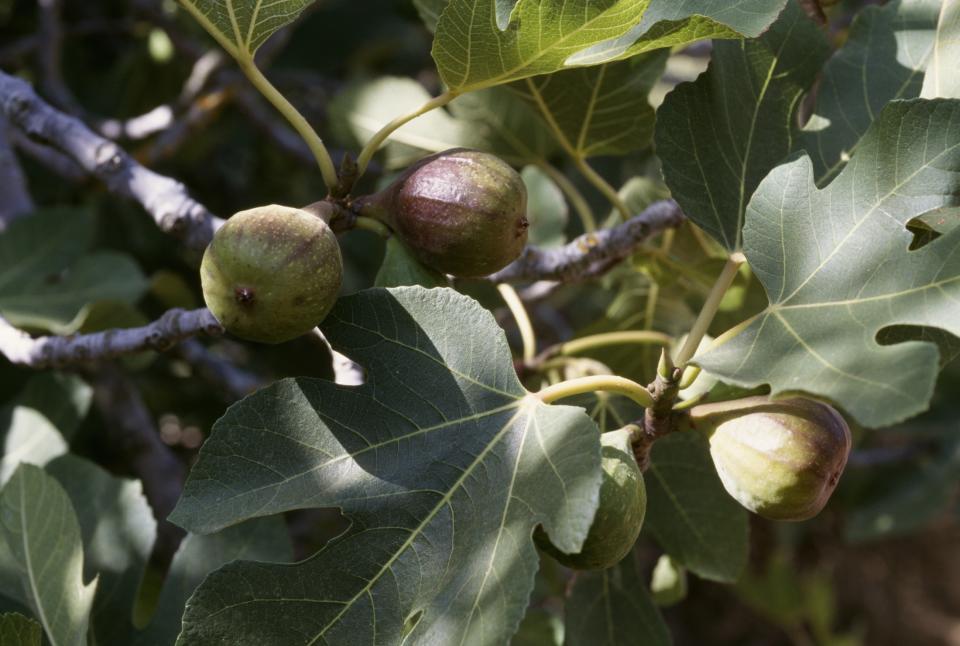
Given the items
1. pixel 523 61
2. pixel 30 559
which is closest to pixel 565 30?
pixel 523 61

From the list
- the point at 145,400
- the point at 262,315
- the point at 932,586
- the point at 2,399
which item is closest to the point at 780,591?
the point at 932,586

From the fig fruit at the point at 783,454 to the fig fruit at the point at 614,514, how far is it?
12cm

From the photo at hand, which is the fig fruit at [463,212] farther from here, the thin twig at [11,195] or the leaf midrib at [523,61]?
the thin twig at [11,195]

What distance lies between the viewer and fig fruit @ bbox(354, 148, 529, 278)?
1.17 m

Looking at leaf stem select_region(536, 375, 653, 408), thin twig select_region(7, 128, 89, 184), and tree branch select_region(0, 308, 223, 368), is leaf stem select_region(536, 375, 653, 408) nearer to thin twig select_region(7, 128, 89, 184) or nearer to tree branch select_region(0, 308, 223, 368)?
tree branch select_region(0, 308, 223, 368)

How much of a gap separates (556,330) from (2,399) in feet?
5.09

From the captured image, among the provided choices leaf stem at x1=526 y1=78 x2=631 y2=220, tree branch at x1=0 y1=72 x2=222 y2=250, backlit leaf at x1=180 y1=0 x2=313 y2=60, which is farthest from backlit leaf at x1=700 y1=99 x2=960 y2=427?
tree branch at x1=0 y1=72 x2=222 y2=250

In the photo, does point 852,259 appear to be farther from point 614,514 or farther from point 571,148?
point 571,148

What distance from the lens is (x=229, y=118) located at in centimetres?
336

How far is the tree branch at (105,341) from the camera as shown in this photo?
1.43 m

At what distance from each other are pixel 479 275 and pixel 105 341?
704 millimetres

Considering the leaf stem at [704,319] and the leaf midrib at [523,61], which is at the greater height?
the leaf midrib at [523,61]

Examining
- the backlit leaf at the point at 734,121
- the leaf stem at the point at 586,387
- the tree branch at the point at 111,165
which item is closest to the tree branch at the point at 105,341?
the tree branch at the point at 111,165

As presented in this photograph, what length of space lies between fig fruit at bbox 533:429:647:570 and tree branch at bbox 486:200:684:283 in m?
0.58
